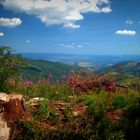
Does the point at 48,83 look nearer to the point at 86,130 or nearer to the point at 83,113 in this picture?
the point at 83,113

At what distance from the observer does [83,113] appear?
361 inches

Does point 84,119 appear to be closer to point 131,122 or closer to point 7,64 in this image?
point 131,122

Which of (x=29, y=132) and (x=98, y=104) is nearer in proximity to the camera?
(x=29, y=132)

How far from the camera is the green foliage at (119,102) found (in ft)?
30.7

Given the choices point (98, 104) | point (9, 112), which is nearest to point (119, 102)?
point (98, 104)

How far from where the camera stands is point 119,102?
9523mm

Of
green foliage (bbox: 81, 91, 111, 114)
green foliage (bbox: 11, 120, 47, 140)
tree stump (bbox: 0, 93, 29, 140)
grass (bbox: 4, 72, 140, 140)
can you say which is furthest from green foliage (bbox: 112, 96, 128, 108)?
tree stump (bbox: 0, 93, 29, 140)

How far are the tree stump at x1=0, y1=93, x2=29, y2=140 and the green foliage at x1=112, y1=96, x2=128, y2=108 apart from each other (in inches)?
114

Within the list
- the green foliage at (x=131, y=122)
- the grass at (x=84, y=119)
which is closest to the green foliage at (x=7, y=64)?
the grass at (x=84, y=119)

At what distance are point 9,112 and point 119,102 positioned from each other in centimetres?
357

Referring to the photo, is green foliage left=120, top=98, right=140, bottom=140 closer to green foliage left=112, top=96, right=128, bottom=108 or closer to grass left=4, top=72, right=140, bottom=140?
grass left=4, top=72, right=140, bottom=140

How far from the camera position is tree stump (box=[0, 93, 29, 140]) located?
812 centimetres

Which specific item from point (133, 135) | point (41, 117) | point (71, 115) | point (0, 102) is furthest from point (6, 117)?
point (133, 135)

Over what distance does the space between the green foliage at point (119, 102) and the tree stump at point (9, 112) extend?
290 cm
